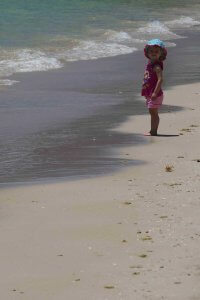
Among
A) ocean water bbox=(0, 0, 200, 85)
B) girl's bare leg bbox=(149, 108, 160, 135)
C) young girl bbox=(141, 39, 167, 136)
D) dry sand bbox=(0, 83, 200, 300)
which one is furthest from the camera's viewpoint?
ocean water bbox=(0, 0, 200, 85)

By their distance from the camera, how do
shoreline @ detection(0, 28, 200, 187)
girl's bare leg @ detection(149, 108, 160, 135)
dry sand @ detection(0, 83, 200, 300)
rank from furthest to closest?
1. girl's bare leg @ detection(149, 108, 160, 135)
2. shoreline @ detection(0, 28, 200, 187)
3. dry sand @ detection(0, 83, 200, 300)

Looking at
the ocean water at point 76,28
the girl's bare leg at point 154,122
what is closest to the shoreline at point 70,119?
the girl's bare leg at point 154,122

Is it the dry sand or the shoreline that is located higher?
the dry sand

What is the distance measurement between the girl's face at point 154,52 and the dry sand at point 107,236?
7.09 feet

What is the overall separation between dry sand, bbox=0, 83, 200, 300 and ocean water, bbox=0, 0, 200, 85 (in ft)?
24.1

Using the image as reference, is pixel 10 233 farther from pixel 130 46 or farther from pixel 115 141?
pixel 130 46

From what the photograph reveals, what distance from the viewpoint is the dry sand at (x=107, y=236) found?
203 inches

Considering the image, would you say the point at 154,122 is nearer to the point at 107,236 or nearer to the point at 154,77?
the point at 154,77

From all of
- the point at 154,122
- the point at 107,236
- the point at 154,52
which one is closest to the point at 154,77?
the point at 154,52

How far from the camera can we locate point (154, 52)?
34.3 ft

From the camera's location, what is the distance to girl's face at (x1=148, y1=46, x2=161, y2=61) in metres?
10.4

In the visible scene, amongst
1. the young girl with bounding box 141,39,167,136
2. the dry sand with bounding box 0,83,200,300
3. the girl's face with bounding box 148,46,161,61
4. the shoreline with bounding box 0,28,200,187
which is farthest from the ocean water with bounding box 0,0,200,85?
the dry sand with bounding box 0,83,200,300

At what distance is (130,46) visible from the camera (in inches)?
901

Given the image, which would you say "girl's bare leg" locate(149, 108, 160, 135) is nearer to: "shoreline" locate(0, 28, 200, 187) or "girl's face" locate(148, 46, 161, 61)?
"shoreline" locate(0, 28, 200, 187)
